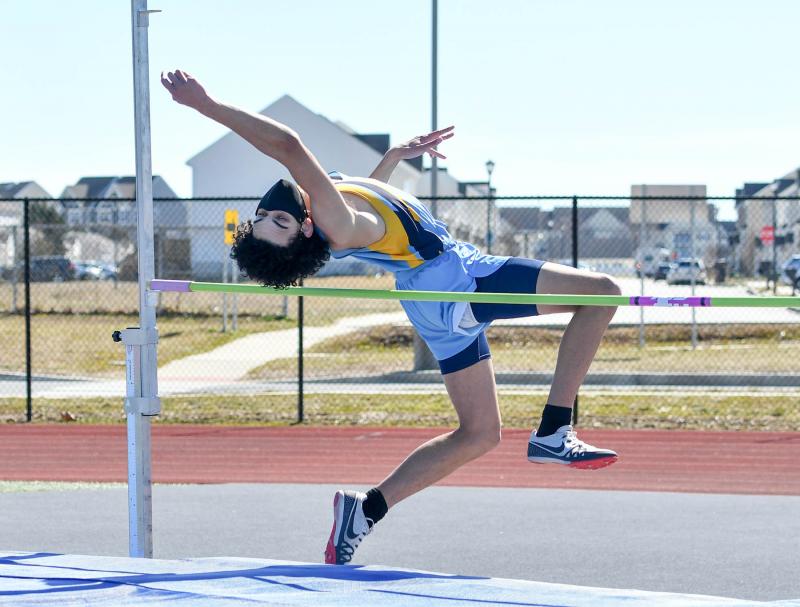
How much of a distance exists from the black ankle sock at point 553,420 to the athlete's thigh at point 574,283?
1.54 feet

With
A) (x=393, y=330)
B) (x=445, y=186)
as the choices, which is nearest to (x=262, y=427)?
(x=393, y=330)

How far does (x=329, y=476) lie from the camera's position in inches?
359

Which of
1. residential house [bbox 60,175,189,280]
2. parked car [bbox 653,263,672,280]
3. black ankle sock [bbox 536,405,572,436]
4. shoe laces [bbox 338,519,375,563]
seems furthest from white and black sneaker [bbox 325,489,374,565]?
parked car [bbox 653,263,672,280]

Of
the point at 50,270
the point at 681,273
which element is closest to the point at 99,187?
the point at 50,270

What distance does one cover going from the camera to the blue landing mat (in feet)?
11.3

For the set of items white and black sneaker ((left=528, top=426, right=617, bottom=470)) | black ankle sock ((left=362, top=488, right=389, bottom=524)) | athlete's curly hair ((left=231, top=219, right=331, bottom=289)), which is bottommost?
black ankle sock ((left=362, top=488, right=389, bottom=524))

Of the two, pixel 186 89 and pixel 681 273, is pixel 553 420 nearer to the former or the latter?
pixel 186 89

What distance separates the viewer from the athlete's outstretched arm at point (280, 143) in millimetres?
3812

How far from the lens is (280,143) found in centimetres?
381

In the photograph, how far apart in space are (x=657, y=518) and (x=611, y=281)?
306cm

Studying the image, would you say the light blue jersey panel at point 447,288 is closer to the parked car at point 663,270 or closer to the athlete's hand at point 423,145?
the athlete's hand at point 423,145

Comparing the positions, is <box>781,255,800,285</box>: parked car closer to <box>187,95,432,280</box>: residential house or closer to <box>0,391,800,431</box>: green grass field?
<box>0,391,800,431</box>: green grass field

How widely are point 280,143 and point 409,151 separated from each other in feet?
4.35

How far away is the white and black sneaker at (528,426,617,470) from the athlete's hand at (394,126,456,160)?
4.51 feet
